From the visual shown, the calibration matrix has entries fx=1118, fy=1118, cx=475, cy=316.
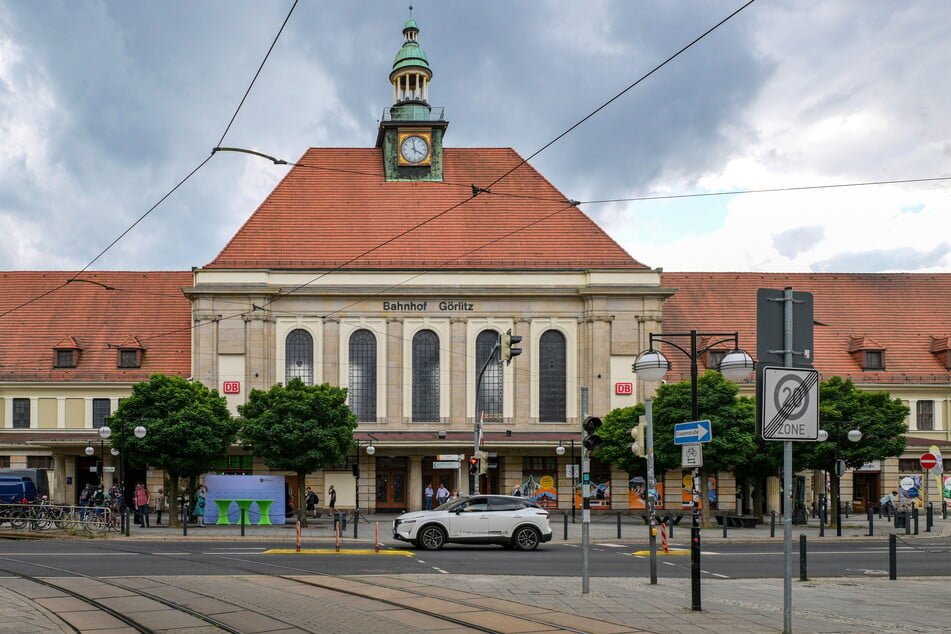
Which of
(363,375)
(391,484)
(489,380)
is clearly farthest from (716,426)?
(363,375)

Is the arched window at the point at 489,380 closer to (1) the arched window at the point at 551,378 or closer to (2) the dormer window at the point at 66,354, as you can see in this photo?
(1) the arched window at the point at 551,378

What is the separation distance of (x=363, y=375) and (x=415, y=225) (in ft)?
26.6

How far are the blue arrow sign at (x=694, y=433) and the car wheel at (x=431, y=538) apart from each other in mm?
13402

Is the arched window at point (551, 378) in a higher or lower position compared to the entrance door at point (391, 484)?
higher

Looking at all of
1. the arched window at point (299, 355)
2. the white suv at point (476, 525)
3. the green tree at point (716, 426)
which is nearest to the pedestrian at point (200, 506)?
the white suv at point (476, 525)

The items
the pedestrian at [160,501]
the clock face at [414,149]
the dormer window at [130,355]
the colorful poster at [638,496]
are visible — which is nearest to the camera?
the pedestrian at [160,501]

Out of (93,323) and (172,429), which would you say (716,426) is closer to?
(172,429)

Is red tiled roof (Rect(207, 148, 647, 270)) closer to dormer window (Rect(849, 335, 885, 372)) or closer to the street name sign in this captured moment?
dormer window (Rect(849, 335, 885, 372))

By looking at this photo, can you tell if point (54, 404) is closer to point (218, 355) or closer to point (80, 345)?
point (80, 345)

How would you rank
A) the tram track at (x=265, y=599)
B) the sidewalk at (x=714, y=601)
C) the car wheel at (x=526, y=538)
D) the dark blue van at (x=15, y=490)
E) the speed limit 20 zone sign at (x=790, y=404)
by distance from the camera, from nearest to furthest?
the speed limit 20 zone sign at (x=790, y=404) → the tram track at (x=265, y=599) → the sidewalk at (x=714, y=601) → the car wheel at (x=526, y=538) → the dark blue van at (x=15, y=490)

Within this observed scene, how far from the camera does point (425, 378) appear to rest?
5472 cm

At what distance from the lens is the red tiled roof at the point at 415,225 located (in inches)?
2153

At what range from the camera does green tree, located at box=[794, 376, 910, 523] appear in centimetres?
4284

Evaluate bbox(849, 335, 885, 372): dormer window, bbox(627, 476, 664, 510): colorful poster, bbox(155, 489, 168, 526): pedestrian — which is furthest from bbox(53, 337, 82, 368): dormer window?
bbox(849, 335, 885, 372): dormer window
